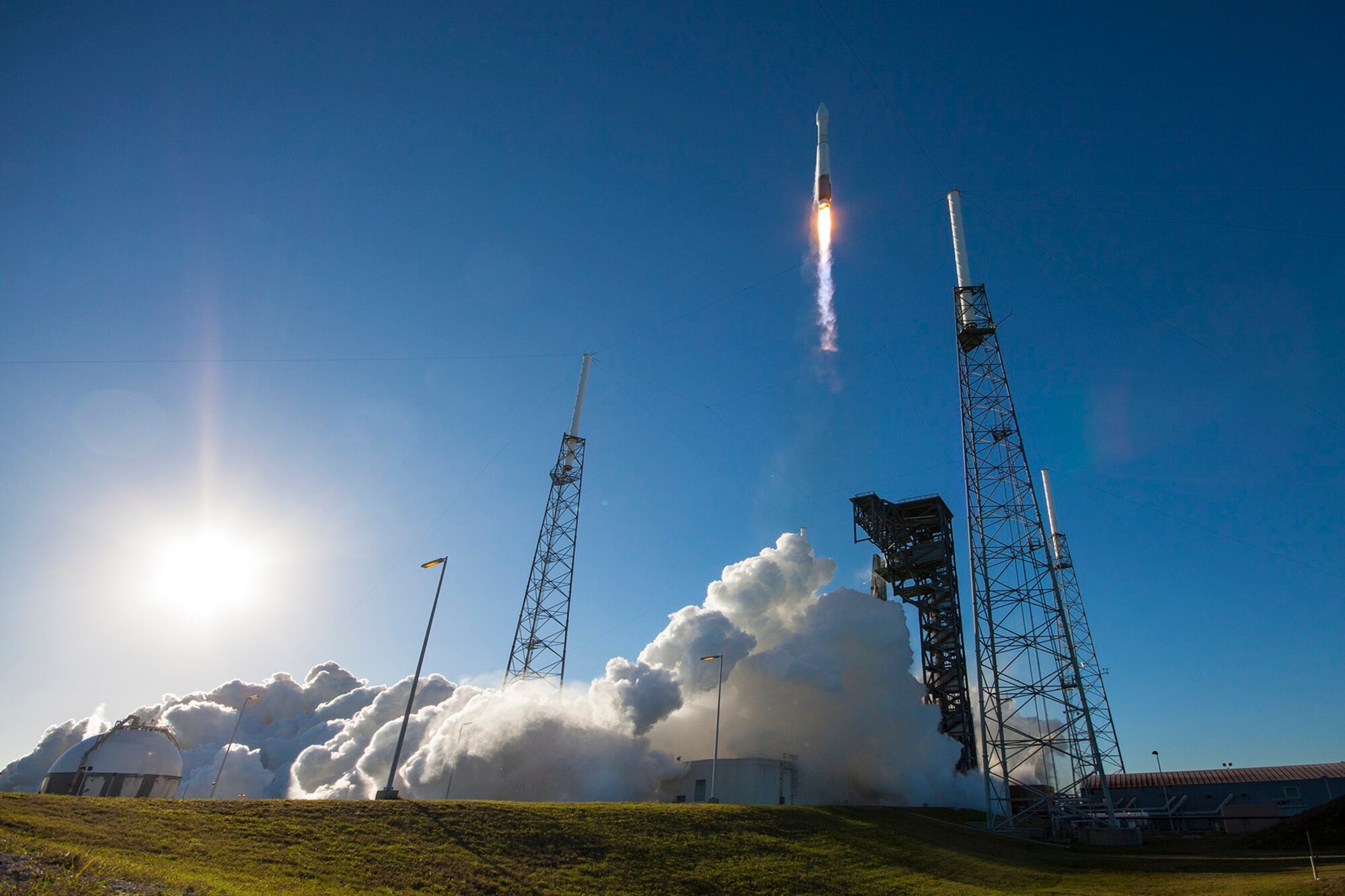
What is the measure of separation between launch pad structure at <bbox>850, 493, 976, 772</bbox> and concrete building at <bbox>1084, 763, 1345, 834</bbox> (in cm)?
2036

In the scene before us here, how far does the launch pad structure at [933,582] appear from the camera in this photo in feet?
245

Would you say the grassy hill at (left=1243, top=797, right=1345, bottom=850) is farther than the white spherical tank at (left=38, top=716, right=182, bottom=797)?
No

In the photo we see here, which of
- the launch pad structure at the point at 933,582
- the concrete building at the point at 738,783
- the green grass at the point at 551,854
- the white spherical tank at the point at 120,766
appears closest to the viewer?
the green grass at the point at 551,854

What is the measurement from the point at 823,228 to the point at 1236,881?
41.0m

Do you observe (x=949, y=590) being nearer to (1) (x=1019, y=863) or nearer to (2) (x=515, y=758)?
(1) (x=1019, y=863)

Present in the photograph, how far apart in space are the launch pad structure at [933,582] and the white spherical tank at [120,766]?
6380cm

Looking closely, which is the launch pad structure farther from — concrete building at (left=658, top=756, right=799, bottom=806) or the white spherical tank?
the white spherical tank

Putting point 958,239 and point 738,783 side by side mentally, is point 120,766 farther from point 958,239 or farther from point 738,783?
point 958,239

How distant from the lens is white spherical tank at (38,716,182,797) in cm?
4919

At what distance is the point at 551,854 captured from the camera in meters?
26.0

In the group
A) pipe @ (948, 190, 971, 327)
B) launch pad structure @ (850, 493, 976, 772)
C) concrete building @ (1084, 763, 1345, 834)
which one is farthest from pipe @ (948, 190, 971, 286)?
concrete building @ (1084, 763, 1345, 834)

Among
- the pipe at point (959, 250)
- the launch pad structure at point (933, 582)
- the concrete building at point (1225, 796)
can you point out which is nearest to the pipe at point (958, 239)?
the pipe at point (959, 250)

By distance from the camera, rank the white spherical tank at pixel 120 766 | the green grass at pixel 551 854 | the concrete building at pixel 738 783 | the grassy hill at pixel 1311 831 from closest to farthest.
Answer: the green grass at pixel 551 854 < the grassy hill at pixel 1311 831 < the white spherical tank at pixel 120 766 < the concrete building at pixel 738 783

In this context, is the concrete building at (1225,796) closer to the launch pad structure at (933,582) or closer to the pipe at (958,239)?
the launch pad structure at (933,582)
